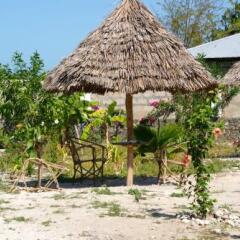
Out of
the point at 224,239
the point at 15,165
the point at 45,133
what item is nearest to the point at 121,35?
the point at 45,133

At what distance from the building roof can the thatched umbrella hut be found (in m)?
9.67

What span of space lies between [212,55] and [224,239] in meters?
14.1

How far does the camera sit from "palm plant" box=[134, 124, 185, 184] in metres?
10.9

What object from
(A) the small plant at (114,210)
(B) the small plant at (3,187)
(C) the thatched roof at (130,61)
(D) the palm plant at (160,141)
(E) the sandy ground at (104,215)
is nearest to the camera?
(E) the sandy ground at (104,215)

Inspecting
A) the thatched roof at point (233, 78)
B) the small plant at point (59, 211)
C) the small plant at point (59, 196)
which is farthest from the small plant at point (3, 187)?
the thatched roof at point (233, 78)

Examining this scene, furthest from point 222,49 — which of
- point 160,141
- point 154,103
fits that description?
point 160,141

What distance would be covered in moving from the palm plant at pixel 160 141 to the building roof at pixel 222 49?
376 inches

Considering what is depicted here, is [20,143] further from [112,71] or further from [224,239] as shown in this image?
[224,239]

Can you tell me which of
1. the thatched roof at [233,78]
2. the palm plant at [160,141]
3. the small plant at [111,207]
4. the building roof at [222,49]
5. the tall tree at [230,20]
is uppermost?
the tall tree at [230,20]

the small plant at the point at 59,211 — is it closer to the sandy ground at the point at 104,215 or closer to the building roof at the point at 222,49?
the sandy ground at the point at 104,215

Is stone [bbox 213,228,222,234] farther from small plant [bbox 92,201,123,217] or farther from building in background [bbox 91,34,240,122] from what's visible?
building in background [bbox 91,34,240,122]

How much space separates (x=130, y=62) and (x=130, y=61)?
18 mm

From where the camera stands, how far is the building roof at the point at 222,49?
802 inches

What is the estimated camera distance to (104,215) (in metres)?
8.17
